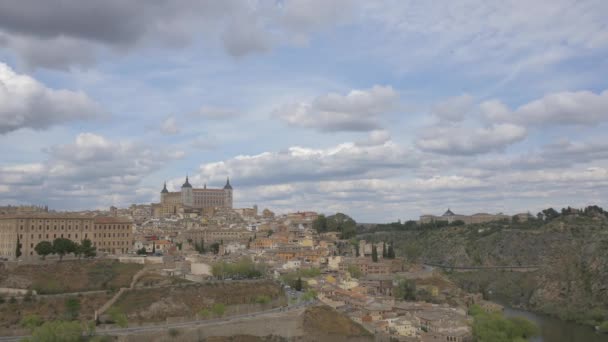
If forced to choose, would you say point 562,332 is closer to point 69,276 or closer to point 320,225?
point 69,276

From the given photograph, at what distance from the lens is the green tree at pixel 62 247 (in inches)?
2613

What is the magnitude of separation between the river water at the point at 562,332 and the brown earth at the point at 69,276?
145 feet

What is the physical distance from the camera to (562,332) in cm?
7244

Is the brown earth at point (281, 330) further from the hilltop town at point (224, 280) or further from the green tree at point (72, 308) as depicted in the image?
the green tree at point (72, 308)

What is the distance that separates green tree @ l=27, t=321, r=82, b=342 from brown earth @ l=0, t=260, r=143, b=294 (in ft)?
42.6

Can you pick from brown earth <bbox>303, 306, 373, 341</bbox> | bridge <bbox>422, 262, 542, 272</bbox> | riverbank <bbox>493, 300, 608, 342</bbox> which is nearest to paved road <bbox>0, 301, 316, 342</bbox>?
brown earth <bbox>303, 306, 373, 341</bbox>

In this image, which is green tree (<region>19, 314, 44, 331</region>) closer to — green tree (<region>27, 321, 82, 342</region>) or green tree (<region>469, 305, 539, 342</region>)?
green tree (<region>27, 321, 82, 342</region>)

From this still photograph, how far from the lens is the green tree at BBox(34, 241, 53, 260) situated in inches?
2581

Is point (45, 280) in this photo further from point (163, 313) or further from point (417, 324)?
point (417, 324)

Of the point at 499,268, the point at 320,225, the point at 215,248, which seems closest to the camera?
the point at 215,248

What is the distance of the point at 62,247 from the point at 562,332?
58375mm

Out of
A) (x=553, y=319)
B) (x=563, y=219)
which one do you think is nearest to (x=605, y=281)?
(x=553, y=319)

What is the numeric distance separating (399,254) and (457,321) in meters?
71.3

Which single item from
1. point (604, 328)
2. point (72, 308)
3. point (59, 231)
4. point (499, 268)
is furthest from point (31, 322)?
point (499, 268)
